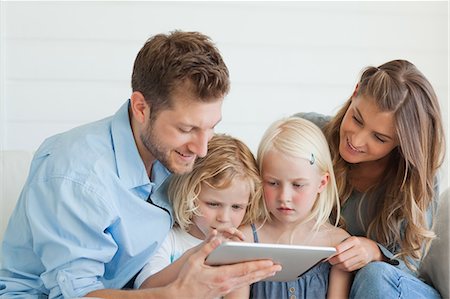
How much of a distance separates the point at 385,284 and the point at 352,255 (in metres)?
Answer: 0.14

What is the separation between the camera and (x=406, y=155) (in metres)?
2.44

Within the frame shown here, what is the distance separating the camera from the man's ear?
2299mm

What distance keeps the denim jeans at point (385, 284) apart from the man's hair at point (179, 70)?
660 mm

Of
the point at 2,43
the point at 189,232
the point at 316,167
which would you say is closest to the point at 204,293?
A: the point at 189,232

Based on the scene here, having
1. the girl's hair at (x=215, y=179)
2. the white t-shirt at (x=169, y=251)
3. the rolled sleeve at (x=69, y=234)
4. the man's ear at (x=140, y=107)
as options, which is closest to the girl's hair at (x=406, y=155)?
the girl's hair at (x=215, y=179)

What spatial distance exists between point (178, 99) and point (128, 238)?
16.5 inches

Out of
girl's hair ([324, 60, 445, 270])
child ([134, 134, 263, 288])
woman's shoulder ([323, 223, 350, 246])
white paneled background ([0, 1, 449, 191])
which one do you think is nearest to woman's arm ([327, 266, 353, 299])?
woman's shoulder ([323, 223, 350, 246])

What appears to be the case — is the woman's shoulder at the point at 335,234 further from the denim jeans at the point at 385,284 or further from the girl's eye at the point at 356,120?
the girl's eye at the point at 356,120

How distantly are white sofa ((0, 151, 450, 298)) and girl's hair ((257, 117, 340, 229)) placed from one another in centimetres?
36

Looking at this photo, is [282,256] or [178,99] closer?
[282,256]

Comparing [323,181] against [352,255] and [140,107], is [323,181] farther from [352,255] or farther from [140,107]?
[140,107]

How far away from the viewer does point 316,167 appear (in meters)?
2.43

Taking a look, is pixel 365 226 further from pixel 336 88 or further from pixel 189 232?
pixel 336 88

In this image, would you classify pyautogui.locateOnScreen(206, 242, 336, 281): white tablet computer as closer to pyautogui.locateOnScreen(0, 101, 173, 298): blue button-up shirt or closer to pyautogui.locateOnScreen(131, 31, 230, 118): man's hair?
pyautogui.locateOnScreen(0, 101, 173, 298): blue button-up shirt
